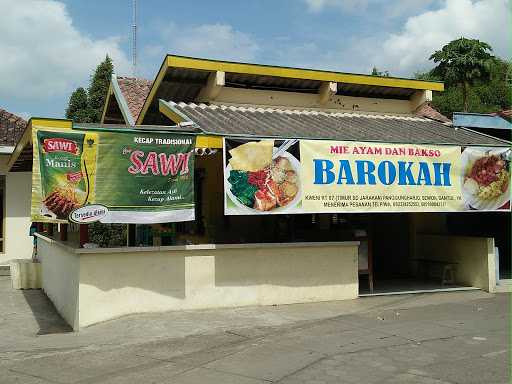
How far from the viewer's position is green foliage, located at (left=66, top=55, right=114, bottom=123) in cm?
2469

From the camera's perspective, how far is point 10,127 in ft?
64.0

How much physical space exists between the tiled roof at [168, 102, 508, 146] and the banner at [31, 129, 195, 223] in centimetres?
91

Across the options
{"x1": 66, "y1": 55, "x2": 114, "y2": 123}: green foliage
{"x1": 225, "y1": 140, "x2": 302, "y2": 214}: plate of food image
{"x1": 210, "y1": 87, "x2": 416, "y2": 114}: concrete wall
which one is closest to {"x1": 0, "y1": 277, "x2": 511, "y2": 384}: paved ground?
{"x1": 225, "y1": 140, "x2": 302, "y2": 214}: plate of food image

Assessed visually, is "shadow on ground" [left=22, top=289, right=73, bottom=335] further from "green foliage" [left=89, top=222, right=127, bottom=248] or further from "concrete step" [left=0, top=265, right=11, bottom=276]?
"green foliage" [left=89, top=222, right=127, bottom=248]

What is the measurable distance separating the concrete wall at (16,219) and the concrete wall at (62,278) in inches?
202

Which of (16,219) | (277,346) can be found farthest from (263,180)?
(16,219)

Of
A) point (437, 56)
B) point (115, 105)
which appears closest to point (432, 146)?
point (115, 105)

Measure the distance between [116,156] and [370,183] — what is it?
4477mm

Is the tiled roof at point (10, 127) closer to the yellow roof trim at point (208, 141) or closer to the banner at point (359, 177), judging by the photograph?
the yellow roof trim at point (208, 141)

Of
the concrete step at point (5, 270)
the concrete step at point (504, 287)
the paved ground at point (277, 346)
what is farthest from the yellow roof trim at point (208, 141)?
the concrete step at point (5, 270)

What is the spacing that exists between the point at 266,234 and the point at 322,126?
2.89 meters

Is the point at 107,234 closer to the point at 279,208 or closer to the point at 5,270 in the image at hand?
the point at 5,270

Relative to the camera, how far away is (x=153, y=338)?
310 inches

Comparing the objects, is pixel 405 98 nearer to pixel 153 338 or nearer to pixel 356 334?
pixel 356 334
